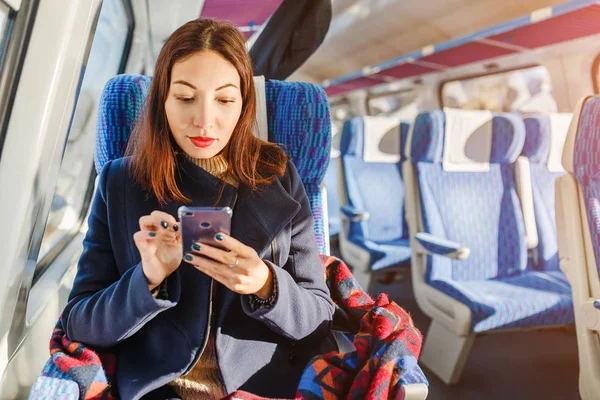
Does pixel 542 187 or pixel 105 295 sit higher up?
pixel 542 187

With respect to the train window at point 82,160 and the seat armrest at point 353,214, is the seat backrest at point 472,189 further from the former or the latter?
the train window at point 82,160

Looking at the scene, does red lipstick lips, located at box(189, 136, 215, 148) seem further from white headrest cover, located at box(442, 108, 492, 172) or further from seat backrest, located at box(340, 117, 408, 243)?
seat backrest, located at box(340, 117, 408, 243)

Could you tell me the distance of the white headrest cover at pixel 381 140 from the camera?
423 centimetres

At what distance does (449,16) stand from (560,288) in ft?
14.5

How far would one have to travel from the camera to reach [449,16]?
6.13 metres

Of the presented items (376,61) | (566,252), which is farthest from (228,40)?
(376,61)

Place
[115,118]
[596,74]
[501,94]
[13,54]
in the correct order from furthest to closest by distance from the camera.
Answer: [501,94]
[596,74]
[115,118]
[13,54]

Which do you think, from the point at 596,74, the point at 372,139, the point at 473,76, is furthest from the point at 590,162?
the point at 473,76

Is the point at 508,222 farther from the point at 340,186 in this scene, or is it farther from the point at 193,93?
the point at 193,93

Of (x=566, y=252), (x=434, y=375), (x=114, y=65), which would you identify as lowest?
(x=434, y=375)

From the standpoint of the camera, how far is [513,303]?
2459 millimetres

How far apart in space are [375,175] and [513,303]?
197 cm

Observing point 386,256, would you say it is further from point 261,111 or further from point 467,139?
point 261,111

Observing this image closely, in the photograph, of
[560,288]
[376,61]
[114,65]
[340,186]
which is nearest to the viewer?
[560,288]
